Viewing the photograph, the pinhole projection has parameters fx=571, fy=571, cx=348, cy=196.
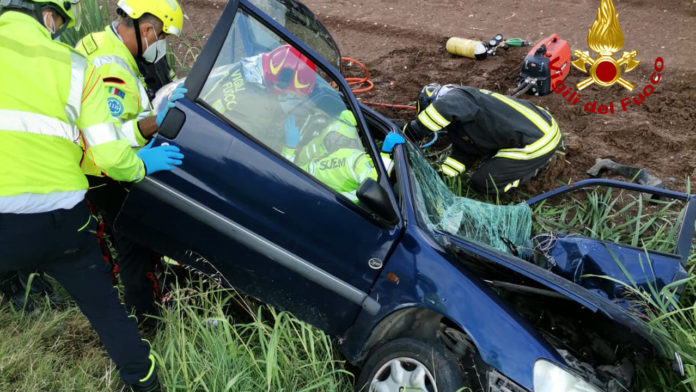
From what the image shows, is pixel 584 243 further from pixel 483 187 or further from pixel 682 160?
pixel 682 160

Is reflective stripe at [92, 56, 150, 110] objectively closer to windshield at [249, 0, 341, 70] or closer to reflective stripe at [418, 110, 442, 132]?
windshield at [249, 0, 341, 70]

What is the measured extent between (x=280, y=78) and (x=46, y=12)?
1.00m

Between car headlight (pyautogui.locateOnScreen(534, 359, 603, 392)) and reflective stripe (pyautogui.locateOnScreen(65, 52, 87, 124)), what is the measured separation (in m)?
2.00

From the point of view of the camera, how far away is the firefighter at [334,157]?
2625 mm

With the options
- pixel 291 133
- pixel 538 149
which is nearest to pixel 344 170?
pixel 291 133

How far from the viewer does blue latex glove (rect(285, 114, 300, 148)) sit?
103 inches

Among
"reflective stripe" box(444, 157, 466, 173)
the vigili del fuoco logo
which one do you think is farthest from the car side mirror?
the vigili del fuoco logo

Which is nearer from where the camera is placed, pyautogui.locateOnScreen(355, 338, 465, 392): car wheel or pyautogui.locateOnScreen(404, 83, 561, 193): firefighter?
pyautogui.locateOnScreen(355, 338, 465, 392): car wheel

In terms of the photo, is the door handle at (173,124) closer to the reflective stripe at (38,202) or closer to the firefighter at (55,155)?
the firefighter at (55,155)

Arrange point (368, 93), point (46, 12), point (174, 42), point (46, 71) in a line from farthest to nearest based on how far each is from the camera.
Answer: point (174, 42), point (368, 93), point (46, 12), point (46, 71)

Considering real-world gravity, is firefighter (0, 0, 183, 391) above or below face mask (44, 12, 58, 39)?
below

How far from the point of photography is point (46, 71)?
81.1 inches

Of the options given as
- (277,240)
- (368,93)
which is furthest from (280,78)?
(368,93)

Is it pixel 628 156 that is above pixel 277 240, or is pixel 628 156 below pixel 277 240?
above
